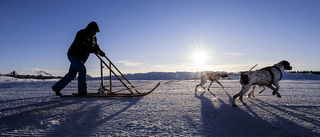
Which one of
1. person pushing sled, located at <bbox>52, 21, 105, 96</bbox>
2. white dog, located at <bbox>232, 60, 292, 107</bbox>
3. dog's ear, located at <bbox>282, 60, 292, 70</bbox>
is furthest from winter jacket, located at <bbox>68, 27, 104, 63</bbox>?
dog's ear, located at <bbox>282, 60, 292, 70</bbox>

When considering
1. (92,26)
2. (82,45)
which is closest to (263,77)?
(92,26)

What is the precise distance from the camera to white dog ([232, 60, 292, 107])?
353 cm

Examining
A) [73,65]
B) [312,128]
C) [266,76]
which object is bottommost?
[312,128]

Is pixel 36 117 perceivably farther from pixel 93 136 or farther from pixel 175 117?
pixel 175 117

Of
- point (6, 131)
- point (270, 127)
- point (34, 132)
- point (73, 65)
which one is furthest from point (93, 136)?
point (73, 65)

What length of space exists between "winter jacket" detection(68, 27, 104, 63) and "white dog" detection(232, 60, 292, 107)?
3634 mm

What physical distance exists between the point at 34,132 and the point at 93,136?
71 centimetres

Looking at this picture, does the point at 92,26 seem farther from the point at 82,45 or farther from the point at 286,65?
the point at 286,65

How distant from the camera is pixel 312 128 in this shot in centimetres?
199

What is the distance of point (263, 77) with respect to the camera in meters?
3.73

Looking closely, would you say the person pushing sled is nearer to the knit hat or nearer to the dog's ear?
the knit hat

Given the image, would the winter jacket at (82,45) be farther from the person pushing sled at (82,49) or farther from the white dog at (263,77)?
the white dog at (263,77)

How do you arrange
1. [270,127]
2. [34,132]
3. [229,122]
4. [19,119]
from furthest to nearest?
[19,119]
[229,122]
[270,127]
[34,132]

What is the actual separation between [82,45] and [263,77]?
14.4 feet
